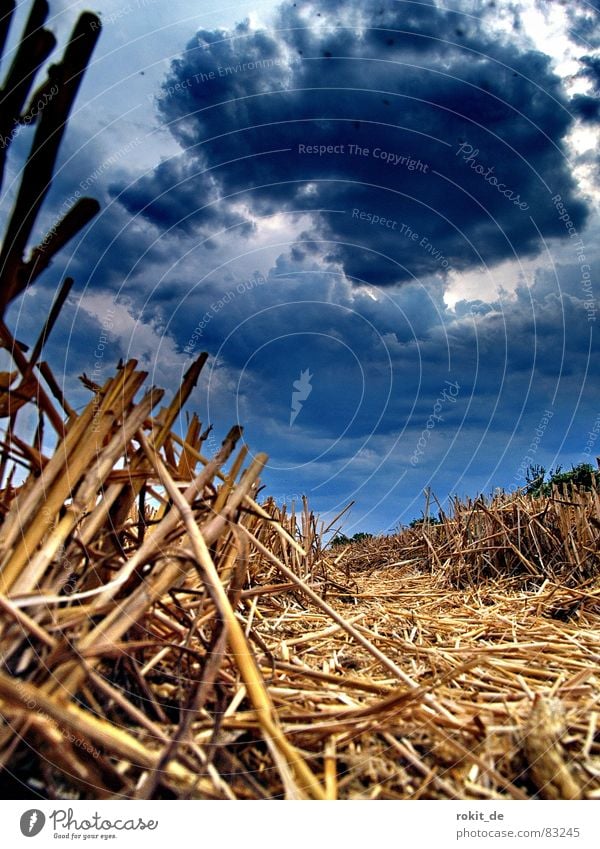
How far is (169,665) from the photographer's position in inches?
66.1

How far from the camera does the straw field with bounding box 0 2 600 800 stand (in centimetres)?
124

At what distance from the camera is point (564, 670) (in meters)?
2.20

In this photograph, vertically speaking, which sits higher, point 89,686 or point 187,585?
point 187,585

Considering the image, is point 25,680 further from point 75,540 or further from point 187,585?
point 187,585

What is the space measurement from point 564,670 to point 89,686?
1.84m
